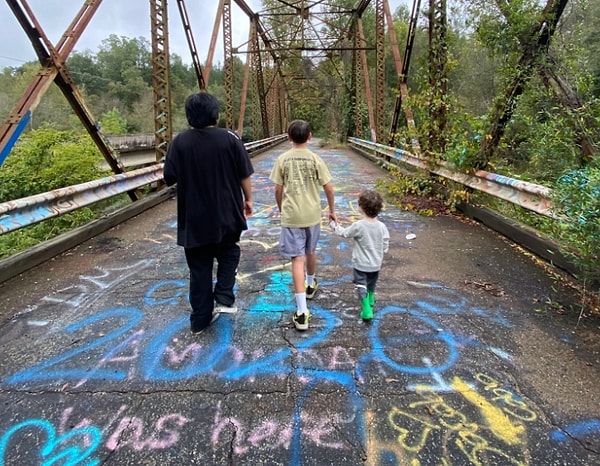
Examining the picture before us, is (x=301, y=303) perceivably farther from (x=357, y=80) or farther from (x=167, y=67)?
(x=357, y=80)

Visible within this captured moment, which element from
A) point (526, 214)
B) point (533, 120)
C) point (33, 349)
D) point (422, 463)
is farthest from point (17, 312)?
point (533, 120)

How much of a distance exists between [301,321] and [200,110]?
1596 mm

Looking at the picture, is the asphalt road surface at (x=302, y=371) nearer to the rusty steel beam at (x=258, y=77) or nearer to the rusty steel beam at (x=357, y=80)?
the rusty steel beam at (x=357, y=80)

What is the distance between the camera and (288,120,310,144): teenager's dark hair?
2.76m

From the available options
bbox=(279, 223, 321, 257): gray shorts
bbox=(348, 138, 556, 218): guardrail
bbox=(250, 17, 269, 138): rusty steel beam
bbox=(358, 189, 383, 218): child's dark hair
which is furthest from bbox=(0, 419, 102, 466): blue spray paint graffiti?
bbox=(250, 17, 269, 138): rusty steel beam

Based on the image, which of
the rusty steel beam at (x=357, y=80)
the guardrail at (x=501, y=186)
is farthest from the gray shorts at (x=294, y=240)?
the rusty steel beam at (x=357, y=80)

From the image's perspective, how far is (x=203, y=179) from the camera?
8.52 feet

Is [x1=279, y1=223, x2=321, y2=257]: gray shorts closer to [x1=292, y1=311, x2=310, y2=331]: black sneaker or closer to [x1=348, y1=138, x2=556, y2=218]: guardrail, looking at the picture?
[x1=292, y1=311, x2=310, y2=331]: black sneaker

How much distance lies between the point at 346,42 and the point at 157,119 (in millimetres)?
17482

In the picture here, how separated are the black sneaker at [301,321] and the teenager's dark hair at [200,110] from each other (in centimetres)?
147

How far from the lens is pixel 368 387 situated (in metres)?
2.13

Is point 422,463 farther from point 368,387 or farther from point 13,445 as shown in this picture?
point 13,445

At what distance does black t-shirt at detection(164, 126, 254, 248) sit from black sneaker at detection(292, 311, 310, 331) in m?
0.76

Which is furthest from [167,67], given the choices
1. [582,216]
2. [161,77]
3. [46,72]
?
[582,216]
